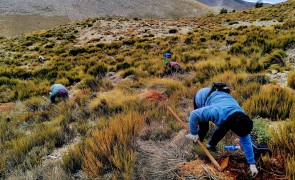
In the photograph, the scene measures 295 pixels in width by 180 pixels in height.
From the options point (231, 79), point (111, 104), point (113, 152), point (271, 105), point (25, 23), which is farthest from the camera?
point (25, 23)

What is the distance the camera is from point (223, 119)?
8.65 feet

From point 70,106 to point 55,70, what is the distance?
252 inches

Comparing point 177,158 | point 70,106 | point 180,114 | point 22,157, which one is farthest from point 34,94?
point 177,158

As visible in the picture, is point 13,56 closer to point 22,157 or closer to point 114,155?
point 22,157

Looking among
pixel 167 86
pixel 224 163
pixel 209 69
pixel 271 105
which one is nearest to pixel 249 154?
pixel 224 163

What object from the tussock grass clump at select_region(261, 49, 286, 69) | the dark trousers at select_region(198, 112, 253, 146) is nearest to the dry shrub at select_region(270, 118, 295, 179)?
the dark trousers at select_region(198, 112, 253, 146)

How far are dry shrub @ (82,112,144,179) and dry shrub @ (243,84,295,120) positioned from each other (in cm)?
213

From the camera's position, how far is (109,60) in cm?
1263

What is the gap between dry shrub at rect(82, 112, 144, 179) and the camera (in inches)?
114

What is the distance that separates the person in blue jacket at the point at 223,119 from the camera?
247 centimetres

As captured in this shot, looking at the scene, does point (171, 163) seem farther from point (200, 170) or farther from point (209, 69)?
point (209, 69)

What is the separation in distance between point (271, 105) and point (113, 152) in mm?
3000

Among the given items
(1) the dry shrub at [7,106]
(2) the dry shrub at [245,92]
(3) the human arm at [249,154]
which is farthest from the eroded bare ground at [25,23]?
(3) the human arm at [249,154]

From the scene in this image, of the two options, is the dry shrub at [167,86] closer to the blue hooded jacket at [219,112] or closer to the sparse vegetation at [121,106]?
the sparse vegetation at [121,106]
